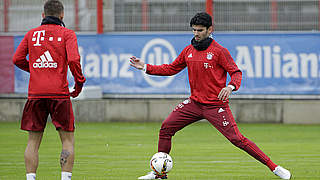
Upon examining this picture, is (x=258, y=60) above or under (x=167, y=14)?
under

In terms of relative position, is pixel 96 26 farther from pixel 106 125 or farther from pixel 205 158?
pixel 205 158

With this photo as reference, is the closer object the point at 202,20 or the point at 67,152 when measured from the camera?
the point at 67,152

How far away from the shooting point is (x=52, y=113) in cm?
777

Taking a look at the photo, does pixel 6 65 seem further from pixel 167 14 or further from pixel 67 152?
pixel 67 152

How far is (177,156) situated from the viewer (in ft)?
39.5

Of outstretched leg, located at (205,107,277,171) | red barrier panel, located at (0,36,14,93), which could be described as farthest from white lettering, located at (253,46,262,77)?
outstretched leg, located at (205,107,277,171)

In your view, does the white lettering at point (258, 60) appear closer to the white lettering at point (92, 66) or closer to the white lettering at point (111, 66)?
the white lettering at point (111, 66)

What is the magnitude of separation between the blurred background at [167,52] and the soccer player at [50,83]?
1151 centimetres

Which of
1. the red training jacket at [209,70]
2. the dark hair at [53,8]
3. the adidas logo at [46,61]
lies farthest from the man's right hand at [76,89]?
the red training jacket at [209,70]

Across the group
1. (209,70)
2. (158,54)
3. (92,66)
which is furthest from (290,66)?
(209,70)

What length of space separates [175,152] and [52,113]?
520 cm

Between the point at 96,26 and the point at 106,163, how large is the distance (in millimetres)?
9422

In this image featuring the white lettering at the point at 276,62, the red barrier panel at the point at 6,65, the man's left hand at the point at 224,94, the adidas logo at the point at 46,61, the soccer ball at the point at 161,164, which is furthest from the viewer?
the red barrier panel at the point at 6,65

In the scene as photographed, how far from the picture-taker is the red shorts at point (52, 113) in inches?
304
